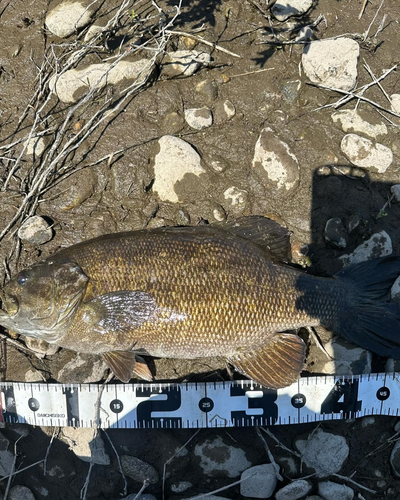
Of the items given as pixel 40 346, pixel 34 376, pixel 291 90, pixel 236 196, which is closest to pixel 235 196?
pixel 236 196

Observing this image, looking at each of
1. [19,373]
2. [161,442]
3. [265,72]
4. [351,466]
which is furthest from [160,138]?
[351,466]

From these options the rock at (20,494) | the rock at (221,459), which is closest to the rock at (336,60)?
the rock at (221,459)

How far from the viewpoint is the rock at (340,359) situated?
3.55 metres

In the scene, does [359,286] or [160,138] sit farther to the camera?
[160,138]

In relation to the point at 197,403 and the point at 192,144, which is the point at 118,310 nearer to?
the point at 197,403

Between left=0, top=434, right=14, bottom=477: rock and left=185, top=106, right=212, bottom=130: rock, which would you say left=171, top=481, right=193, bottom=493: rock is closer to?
left=0, top=434, right=14, bottom=477: rock

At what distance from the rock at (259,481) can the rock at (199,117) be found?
10.9 feet

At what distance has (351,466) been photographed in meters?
3.55

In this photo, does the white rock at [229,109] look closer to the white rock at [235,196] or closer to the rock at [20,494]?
the white rock at [235,196]

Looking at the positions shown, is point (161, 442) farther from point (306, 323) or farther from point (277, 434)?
point (306, 323)

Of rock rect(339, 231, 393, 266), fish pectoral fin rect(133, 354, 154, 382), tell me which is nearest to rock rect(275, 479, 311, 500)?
fish pectoral fin rect(133, 354, 154, 382)

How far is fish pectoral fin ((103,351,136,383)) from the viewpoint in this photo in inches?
126

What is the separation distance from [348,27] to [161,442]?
4.62 meters

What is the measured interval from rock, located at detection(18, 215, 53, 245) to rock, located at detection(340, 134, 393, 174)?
10.1 feet
